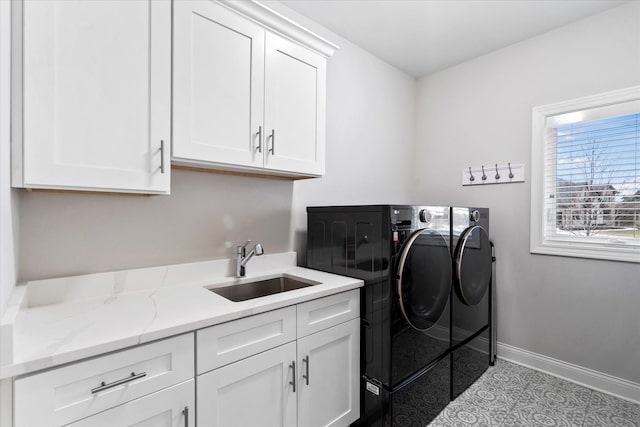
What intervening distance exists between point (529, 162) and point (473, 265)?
3.32 feet

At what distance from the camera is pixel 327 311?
5.16 feet

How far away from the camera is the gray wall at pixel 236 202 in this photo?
1336mm

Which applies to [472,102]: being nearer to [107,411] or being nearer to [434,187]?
[434,187]

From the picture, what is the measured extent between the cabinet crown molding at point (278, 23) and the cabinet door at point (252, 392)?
1.57 meters

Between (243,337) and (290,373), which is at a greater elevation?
(243,337)

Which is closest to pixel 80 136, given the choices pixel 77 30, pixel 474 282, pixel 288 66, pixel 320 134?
pixel 77 30

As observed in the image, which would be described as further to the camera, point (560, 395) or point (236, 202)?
point (560, 395)

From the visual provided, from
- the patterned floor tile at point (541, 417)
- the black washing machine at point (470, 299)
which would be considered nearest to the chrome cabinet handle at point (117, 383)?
the black washing machine at point (470, 299)

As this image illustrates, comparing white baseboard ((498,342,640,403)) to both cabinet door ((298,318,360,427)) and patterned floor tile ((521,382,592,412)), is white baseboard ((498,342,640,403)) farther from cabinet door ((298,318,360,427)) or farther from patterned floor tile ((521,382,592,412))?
cabinet door ((298,318,360,427))

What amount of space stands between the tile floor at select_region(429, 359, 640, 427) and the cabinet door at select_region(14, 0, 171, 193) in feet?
6.81

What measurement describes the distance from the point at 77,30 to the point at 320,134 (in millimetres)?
1165

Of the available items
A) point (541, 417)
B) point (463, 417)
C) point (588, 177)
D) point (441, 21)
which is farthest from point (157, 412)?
point (588, 177)

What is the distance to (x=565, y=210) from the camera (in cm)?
234

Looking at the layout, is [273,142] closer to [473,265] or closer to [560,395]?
[473,265]
